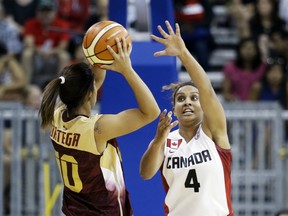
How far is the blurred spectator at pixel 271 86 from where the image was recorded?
12.1 m

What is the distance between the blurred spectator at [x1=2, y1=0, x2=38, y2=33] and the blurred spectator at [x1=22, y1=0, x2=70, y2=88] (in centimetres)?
40

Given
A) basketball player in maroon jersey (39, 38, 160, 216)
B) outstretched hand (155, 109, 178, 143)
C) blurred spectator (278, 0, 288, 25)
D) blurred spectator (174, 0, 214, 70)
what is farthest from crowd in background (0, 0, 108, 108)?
outstretched hand (155, 109, 178, 143)

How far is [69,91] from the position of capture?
6090mm

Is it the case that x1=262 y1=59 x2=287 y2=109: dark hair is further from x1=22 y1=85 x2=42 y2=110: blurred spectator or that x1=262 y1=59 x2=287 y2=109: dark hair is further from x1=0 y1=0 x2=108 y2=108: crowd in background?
x1=22 y1=85 x2=42 y2=110: blurred spectator

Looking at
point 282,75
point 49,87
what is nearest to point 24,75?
point 282,75

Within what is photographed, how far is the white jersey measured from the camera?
20.2 feet

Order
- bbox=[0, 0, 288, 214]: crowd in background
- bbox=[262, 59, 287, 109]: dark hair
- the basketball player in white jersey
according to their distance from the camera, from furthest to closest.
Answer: bbox=[0, 0, 288, 214]: crowd in background, bbox=[262, 59, 287, 109]: dark hair, the basketball player in white jersey

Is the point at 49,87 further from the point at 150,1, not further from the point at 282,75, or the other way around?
the point at 282,75

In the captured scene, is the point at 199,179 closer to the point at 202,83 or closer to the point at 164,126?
the point at 164,126

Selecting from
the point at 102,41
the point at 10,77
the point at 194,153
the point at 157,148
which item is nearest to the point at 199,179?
the point at 194,153

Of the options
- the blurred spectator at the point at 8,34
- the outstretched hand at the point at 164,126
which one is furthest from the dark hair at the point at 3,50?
the outstretched hand at the point at 164,126

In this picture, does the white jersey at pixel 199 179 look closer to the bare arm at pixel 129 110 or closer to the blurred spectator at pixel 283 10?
the bare arm at pixel 129 110

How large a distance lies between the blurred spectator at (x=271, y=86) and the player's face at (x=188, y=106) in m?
5.78

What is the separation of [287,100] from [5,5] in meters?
5.07
